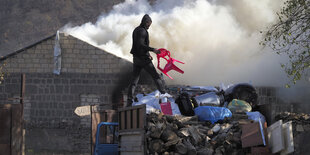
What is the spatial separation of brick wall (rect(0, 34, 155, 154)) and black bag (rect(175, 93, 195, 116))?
743 centimetres

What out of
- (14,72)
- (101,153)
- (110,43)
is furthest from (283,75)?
(101,153)

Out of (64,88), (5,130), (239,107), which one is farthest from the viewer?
(64,88)

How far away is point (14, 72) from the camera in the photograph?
796 inches

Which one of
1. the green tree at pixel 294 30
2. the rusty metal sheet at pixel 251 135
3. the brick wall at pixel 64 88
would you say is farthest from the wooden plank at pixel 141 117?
the brick wall at pixel 64 88

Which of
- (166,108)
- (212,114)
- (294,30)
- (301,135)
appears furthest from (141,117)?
(294,30)

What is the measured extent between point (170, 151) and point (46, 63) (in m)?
11.9

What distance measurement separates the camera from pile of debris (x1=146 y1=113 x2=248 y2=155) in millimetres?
9234

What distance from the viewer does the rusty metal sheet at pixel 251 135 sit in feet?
28.2

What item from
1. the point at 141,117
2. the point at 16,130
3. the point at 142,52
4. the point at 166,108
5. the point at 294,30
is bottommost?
the point at 16,130

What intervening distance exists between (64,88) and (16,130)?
6.83 metres

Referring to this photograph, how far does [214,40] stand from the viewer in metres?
24.5

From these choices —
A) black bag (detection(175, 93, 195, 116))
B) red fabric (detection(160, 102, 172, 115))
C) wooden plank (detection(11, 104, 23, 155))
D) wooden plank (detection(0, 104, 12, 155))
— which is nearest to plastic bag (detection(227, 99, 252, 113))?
black bag (detection(175, 93, 195, 116))

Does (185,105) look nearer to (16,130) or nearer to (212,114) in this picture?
(212,114)

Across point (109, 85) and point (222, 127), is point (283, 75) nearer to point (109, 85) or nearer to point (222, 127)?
point (109, 85)
